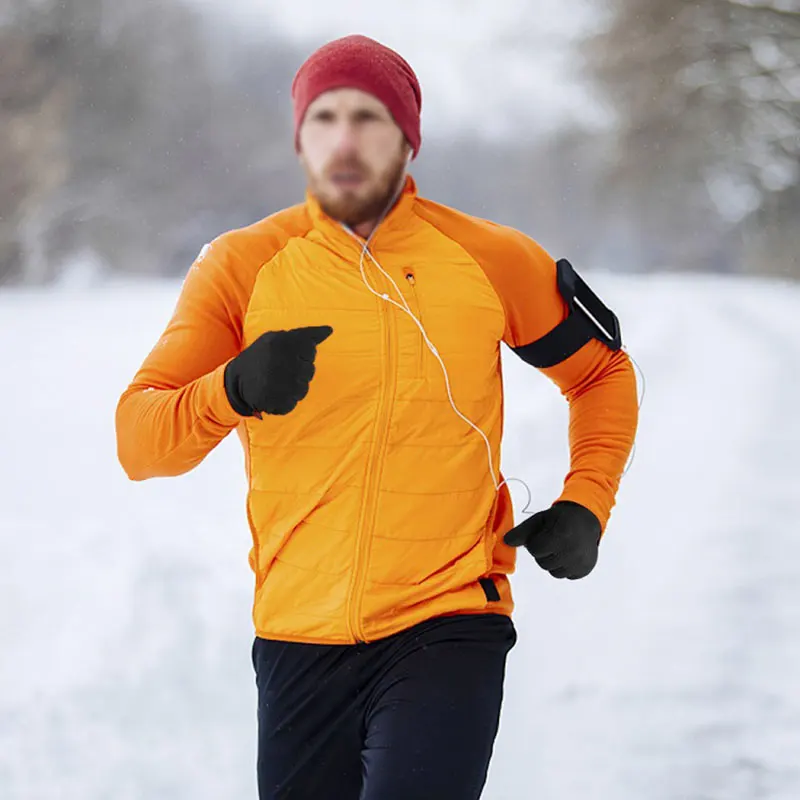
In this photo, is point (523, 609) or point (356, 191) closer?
point (356, 191)

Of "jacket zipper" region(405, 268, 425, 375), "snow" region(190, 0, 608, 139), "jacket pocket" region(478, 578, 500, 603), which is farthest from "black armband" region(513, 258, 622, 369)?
"snow" region(190, 0, 608, 139)

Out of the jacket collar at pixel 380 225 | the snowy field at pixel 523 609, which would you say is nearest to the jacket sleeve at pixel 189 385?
the jacket collar at pixel 380 225

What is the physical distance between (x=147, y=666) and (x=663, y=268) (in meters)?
3.87

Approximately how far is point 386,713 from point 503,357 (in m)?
3.45

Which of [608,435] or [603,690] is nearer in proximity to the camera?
[608,435]

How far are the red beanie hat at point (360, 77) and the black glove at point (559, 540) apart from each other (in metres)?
0.51

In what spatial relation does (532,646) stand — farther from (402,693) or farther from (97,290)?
(97,290)

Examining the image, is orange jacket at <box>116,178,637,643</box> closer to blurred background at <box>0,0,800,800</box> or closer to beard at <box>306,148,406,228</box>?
beard at <box>306,148,406,228</box>

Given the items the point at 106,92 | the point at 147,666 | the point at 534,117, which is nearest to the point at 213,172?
the point at 106,92

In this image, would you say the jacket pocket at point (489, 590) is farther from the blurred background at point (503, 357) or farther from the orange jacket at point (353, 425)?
the blurred background at point (503, 357)

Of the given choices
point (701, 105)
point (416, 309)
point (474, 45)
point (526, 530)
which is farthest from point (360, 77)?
point (701, 105)

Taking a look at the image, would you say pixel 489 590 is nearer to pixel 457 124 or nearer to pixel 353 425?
pixel 353 425

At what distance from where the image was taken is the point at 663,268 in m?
5.57

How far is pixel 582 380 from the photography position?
154 cm
